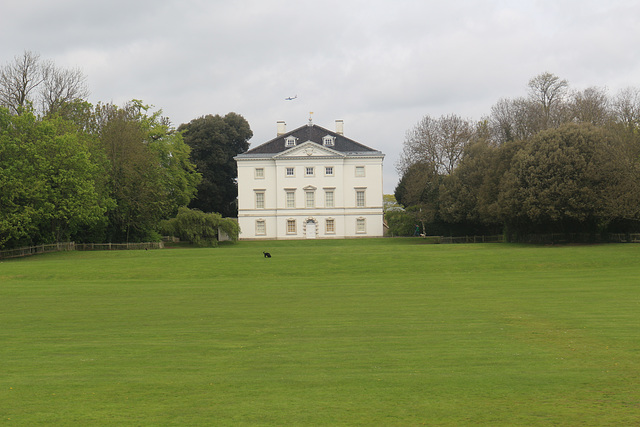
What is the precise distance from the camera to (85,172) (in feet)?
159

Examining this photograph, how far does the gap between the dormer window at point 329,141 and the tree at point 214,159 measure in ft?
54.3

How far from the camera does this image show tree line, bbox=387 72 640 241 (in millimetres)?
47125

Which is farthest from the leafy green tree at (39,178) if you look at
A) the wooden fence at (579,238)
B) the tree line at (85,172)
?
the wooden fence at (579,238)

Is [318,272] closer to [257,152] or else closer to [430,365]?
[430,365]

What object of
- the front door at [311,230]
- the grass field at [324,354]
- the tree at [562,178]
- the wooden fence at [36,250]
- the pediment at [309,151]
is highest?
the pediment at [309,151]

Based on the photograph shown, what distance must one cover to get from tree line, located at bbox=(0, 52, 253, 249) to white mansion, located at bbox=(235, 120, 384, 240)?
A: 788 centimetres

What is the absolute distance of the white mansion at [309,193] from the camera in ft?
261

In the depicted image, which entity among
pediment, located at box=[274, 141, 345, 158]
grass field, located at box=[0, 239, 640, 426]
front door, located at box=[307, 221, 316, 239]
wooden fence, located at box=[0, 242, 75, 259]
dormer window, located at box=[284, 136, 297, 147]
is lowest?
grass field, located at box=[0, 239, 640, 426]

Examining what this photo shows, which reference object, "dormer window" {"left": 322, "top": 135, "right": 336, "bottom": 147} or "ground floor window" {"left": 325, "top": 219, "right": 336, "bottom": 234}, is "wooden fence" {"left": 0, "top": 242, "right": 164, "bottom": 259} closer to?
"ground floor window" {"left": 325, "top": 219, "right": 336, "bottom": 234}

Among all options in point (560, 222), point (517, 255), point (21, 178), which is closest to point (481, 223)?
point (560, 222)

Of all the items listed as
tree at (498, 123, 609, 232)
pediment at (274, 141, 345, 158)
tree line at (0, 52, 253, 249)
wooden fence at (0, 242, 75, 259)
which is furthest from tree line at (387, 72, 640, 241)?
wooden fence at (0, 242, 75, 259)

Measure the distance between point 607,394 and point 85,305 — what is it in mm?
16421

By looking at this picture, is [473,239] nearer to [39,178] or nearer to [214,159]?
[214,159]

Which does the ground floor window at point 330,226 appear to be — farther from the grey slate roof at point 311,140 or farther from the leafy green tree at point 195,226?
the leafy green tree at point 195,226
